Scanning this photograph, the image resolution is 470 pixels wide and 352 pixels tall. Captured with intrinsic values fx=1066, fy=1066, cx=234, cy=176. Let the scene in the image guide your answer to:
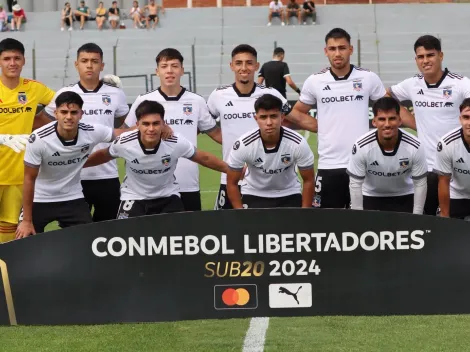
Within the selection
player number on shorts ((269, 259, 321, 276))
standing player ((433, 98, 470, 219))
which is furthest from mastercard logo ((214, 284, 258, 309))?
standing player ((433, 98, 470, 219))

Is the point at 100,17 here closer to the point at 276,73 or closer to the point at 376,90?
the point at 276,73

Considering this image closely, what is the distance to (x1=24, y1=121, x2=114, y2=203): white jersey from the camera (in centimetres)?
864

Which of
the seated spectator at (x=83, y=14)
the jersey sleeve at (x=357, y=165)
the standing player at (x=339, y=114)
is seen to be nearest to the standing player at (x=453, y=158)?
the jersey sleeve at (x=357, y=165)

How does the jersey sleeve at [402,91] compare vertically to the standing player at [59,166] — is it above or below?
above

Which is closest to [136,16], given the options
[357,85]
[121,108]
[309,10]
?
[309,10]

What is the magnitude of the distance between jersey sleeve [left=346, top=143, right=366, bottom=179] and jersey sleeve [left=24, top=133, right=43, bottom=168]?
2.53 meters

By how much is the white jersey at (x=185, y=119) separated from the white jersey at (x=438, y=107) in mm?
1876

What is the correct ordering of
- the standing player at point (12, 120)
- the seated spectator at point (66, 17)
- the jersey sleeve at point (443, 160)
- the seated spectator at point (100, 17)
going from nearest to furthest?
the jersey sleeve at point (443, 160)
the standing player at point (12, 120)
the seated spectator at point (100, 17)
the seated spectator at point (66, 17)

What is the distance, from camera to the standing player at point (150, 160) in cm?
853

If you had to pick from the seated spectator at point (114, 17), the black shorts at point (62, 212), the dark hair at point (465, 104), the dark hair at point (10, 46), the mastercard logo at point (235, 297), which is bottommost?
the mastercard logo at point (235, 297)

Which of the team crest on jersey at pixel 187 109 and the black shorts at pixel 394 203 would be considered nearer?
the black shorts at pixel 394 203

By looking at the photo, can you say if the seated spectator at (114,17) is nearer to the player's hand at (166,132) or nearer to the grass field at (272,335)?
the player's hand at (166,132)

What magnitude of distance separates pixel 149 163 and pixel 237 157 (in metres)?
0.72

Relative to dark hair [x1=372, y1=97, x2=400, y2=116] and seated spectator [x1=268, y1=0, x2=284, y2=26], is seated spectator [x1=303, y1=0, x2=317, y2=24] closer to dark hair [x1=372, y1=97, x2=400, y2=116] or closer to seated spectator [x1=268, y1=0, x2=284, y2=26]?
seated spectator [x1=268, y1=0, x2=284, y2=26]
